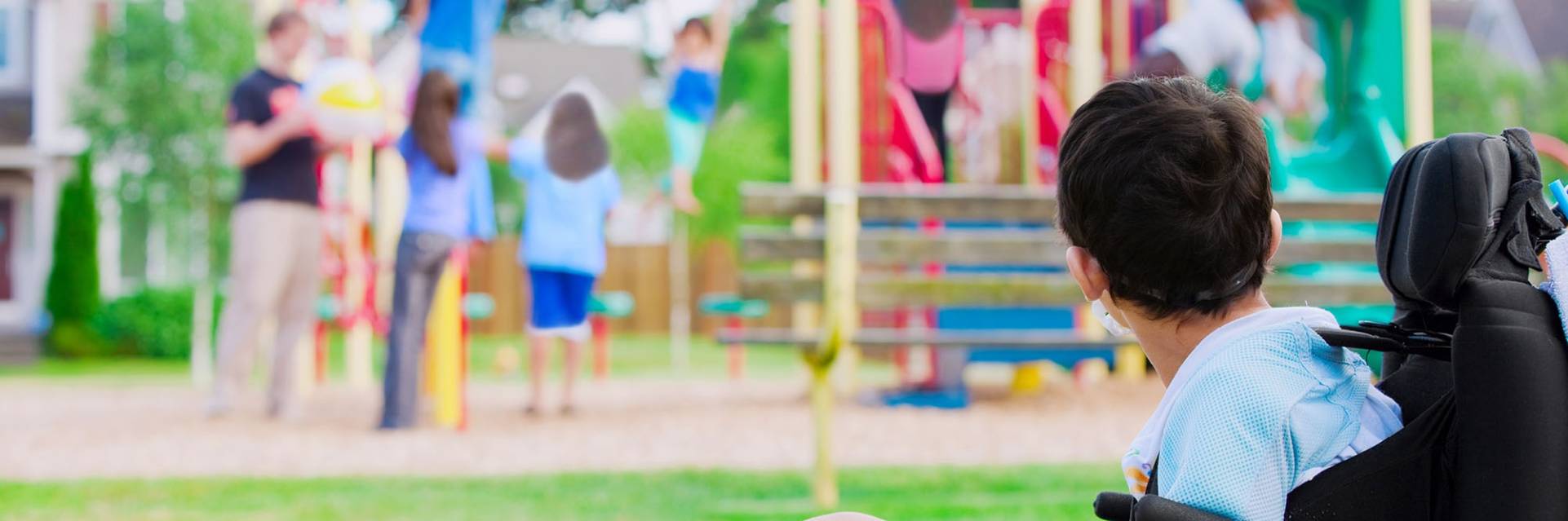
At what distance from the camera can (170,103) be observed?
14.3 meters

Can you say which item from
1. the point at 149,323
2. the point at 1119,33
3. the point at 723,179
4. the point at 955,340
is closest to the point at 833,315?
the point at 955,340

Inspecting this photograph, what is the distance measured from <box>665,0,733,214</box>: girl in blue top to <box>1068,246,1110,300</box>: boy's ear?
5413 millimetres

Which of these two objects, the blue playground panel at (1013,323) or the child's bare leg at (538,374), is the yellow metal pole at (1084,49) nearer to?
the blue playground panel at (1013,323)

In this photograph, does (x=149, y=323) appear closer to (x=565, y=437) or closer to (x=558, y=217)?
(x=558, y=217)

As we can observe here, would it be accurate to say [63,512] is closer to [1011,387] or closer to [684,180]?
[684,180]

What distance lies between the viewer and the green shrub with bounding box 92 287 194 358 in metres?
14.6

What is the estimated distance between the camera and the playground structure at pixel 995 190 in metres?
3.84

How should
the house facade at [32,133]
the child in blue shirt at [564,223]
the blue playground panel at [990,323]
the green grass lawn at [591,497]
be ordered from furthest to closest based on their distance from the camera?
the house facade at [32,133] → the blue playground panel at [990,323] → the child in blue shirt at [564,223] → the green grass lawn at [591,497]

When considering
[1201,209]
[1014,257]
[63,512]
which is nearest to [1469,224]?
[1201,209]

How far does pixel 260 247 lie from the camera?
6.42m

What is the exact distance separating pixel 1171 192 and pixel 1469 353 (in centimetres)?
27

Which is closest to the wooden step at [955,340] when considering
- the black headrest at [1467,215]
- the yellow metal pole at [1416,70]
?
the yellow metal pole at [1416,70]

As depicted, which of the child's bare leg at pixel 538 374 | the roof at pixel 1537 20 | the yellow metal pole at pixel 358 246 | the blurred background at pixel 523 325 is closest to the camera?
the blurred background at pixel 523 325

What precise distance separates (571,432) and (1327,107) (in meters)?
3.76
